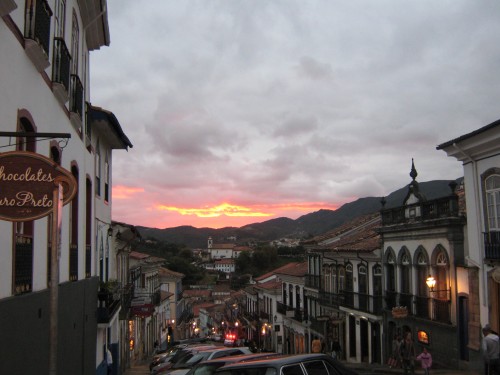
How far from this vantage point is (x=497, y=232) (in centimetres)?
1736

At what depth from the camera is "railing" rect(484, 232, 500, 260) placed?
17.3 meters

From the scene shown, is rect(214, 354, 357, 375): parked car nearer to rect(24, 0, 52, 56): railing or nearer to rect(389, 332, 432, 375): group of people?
rect(24, 0, 52, 56): railing

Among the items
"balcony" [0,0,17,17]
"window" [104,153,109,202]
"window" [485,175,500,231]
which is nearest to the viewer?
"balcony" [0,0,17,17]

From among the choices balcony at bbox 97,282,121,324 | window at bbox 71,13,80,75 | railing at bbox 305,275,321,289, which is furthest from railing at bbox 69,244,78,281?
railing at bbox 305,275,321,289

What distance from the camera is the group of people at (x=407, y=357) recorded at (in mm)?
18578

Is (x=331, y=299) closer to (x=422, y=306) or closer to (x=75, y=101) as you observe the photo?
(x=422, y=306)

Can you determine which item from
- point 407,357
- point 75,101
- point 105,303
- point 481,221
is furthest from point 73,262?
point 481,221

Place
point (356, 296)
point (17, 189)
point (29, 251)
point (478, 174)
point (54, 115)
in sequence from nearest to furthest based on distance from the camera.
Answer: point (17, 189) → point (29, 251) → point (54, 115) → point (478, 174) → point (356, 296)

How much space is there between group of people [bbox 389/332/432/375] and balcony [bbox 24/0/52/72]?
15.4m

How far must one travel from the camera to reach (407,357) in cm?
1991

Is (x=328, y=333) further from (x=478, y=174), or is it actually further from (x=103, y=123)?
(x=103, y=123)

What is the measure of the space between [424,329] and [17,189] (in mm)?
20621

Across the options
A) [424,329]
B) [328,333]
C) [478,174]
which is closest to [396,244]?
[424,329]

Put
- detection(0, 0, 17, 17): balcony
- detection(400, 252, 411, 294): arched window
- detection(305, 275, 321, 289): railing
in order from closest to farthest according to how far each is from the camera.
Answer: detection(0, 0, 17, 17): balcony → detection(400, 252, 411, 294): arched window → detection(305, 275, 321, 289): railing
